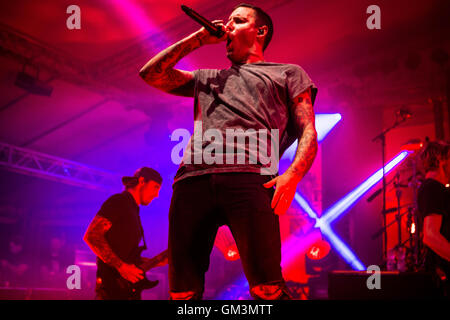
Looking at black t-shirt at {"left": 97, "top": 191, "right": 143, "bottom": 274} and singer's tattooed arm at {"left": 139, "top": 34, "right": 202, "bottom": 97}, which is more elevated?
singer's tattooed arm at {"left": 139, "top": 34, "right": 202, "bottom": 97}

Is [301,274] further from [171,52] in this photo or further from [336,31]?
[171,52]

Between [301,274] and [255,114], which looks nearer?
[255,114]

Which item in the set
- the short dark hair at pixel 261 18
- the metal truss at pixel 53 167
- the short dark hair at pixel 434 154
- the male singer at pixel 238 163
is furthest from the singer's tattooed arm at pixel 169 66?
the metal truss at pixel 53 167

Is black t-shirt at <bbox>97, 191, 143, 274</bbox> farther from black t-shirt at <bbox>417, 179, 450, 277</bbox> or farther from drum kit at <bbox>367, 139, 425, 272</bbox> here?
drum kit at <bbox>367, 139, 425, 272</bbox>

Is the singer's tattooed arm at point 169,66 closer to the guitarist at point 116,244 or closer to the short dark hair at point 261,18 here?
the short dark hair at point 261,18

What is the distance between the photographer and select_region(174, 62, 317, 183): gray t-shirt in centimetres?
155

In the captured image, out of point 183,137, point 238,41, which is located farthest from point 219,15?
point 238,41

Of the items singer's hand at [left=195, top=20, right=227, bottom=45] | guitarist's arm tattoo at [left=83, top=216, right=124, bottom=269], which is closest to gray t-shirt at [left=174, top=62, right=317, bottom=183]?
singer's hand at [left=195, top=20, right=227, bottom=45]

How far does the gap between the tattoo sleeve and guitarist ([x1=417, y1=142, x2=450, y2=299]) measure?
1.70 m

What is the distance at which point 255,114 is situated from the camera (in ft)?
5.41

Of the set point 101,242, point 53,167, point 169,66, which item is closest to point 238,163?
point 169,66

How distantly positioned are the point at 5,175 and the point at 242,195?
44.2 ft

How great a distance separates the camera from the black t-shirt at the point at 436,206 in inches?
116

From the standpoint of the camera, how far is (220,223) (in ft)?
5.20
